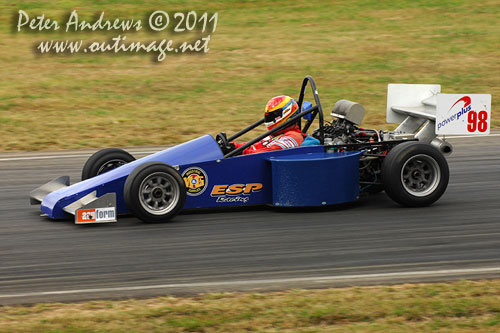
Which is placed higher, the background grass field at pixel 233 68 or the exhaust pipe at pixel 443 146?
the background grass field at pixel 233 68

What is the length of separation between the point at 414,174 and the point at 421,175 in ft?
0.26

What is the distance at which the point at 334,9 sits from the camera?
2464 cm

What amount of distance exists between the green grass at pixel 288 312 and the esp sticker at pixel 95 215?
85.0 inches

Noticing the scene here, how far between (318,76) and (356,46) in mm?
2973

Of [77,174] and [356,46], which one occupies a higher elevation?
[356,46]

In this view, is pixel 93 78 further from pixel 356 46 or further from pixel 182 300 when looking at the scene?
pixel 182 300

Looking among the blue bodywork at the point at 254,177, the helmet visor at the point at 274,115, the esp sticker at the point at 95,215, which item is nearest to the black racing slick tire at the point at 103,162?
the blue bodywork at the point at 254,177

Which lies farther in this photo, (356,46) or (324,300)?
(356,46)

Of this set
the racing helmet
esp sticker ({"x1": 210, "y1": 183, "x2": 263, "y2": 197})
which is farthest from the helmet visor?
esp sticker ({"x1": 210, "y1": 183, "x2": 263, "y2": 197})

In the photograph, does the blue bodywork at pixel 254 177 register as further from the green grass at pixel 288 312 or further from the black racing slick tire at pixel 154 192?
the green grass at pixel 288 312

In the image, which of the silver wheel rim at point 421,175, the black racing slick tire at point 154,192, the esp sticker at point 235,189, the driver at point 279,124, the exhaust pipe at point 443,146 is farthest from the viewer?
the exhaust pipe at point 443,146

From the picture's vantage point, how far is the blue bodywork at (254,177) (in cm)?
766

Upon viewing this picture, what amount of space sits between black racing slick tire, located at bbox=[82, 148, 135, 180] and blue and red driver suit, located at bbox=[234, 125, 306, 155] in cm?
129

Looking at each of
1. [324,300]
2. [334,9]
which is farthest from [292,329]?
[334,9]
